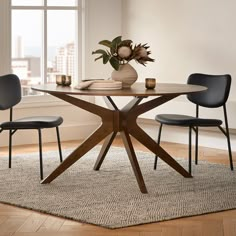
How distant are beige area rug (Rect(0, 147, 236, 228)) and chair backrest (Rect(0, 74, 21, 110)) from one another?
0.57 m

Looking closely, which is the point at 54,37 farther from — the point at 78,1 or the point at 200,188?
the point at 200,188

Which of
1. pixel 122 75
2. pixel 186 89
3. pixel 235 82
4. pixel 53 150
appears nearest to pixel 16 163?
pixel 53 150

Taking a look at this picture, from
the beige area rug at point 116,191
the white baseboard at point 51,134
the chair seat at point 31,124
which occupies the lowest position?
the beige area rug at point 116,191

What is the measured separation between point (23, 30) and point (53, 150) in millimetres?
1366

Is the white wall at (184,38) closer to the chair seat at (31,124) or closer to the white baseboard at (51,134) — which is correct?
the white baseboard at (51,134)

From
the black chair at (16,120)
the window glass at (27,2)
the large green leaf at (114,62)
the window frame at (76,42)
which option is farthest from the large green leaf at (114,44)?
the window glass at (27,2)

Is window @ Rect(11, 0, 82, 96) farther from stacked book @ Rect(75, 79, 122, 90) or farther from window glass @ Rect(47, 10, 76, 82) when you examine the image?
stacked book @ Rect(75, 79, 122, 90)

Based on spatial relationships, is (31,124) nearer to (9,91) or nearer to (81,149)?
(81,149)

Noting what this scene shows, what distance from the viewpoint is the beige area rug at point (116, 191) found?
15.4ft

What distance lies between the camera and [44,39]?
298 inches

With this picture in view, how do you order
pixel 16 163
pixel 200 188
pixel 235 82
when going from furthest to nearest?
1. pixel 235 82
2. pixel 16 163
3. pixel 200 188

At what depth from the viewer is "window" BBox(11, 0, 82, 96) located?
7.45 meters

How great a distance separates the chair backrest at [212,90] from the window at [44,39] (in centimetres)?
182

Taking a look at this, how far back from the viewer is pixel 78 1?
25.6 ft
